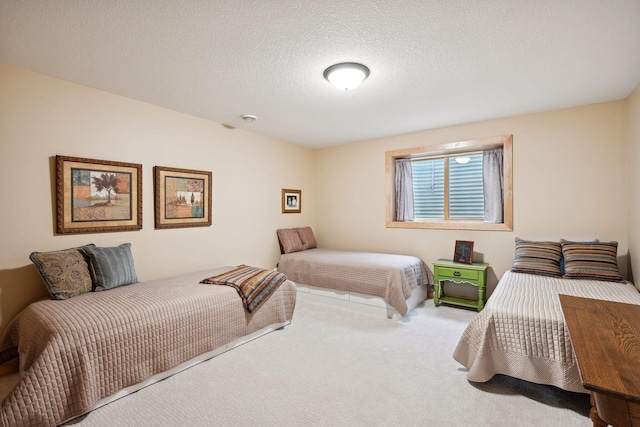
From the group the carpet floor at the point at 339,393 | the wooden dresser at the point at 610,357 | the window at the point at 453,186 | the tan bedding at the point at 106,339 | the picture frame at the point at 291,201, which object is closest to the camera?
the wooden dresser at the point at 610,357

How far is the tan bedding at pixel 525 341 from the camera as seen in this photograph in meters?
1.98

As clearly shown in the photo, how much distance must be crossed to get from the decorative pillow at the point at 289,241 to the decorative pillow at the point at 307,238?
0.09 metres

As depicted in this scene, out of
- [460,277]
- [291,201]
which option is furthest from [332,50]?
[291,201]

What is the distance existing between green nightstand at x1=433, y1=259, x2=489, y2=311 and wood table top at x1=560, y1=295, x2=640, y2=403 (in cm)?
202

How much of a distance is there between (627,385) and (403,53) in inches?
86.7

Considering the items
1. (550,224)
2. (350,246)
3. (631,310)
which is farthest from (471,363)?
(350,246)

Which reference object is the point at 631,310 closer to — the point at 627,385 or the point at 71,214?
the point at 627,385

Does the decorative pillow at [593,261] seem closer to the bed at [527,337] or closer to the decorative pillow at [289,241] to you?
the bed at [527,337]

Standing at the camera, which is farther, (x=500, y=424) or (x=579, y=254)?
(x=579, y=254)

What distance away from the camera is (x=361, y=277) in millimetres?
3848

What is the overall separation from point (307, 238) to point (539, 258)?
10.8 ft

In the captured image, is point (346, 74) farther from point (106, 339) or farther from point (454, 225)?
point (454, 225)

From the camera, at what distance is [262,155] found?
4.70 m

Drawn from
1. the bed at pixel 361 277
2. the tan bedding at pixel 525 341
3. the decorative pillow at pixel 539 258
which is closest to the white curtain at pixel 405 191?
the bed at pixel 361 277
